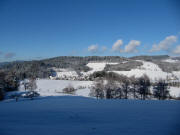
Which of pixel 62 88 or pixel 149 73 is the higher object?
pixel 149 73

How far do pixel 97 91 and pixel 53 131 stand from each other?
29065 millimetres

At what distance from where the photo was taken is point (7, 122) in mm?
7203

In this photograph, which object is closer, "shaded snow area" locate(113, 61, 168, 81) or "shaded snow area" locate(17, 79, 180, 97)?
"shaded snow area" locate(17, 79, 180, 97)

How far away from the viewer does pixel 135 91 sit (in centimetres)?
3145

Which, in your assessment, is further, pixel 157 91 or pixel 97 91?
pixel 97 91

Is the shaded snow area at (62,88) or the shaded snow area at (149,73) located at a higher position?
the shaded snow area at (149,73)

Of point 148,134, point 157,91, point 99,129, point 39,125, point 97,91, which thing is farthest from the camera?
point 97,91

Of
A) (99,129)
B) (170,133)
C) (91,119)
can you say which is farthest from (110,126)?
(170,133)

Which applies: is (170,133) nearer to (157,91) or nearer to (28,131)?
(28,131)

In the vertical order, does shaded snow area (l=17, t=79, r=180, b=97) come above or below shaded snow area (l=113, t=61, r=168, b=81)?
below

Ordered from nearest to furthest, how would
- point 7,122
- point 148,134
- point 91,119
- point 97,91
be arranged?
point 148,134, point 7,122, point 91,119, point 97,91

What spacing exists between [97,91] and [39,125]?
28.4m

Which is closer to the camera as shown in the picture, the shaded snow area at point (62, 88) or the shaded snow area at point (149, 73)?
the shaded snow area at point (62, 88)

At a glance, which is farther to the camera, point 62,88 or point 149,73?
→ point 149,73
